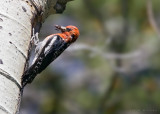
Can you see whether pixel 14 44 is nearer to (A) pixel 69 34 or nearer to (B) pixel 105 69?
(A) pixel 69 34

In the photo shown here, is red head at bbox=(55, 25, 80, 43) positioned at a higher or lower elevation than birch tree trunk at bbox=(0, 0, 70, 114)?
lower

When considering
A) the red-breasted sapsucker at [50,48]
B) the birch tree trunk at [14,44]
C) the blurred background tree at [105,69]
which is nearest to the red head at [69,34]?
the red-breasted sapsucker at [50,48]

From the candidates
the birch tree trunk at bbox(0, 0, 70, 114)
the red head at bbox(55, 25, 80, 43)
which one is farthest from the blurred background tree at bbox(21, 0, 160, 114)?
the birch tree trunk at bbox(0, 0, 70, 114)

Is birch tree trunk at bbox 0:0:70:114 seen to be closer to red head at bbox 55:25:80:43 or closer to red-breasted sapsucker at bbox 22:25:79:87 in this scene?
red-breasted sapsucker at bbox 22:25:79:87

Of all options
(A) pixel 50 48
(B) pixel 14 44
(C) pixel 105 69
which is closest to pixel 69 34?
(A) pixel 50 48

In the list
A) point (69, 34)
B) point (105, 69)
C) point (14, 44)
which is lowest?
point (105, 69)

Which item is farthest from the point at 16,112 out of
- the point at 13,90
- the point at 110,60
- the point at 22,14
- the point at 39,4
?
the point at 110,60

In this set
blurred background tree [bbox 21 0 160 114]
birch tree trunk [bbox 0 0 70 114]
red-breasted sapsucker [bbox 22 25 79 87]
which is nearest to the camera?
birch tree trunk [bbox 0 0 70 114]
